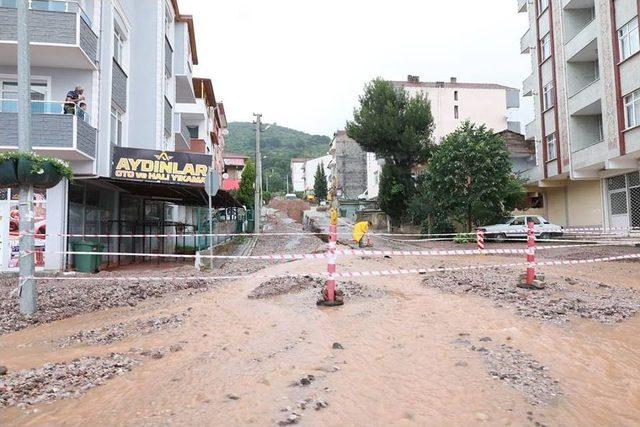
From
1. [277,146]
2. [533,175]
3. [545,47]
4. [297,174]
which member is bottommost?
[533,175]

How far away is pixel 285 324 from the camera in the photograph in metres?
6.21

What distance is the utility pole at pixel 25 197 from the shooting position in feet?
24.2

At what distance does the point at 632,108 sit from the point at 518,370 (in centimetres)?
2076

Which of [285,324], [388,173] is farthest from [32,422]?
[388,173]

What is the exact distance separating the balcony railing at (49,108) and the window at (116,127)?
2571 mm

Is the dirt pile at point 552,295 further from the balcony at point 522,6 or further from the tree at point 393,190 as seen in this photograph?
the balcony at point 522,6

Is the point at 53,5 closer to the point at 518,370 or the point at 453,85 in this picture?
the point at 518,370

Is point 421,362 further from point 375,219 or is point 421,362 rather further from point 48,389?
point 375,219

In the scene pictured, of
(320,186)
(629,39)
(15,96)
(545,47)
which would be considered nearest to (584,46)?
(629,39)

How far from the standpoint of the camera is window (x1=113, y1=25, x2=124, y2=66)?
1733cm

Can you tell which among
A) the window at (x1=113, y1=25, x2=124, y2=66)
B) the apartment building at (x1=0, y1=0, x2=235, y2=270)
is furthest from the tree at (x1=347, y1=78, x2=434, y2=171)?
the window at (x1=113, y1=25, x2=124, y2=66)

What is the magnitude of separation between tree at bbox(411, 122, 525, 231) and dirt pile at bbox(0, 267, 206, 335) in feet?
60.4

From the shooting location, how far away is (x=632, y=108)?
20391mm

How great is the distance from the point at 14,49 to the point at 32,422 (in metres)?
13.5
